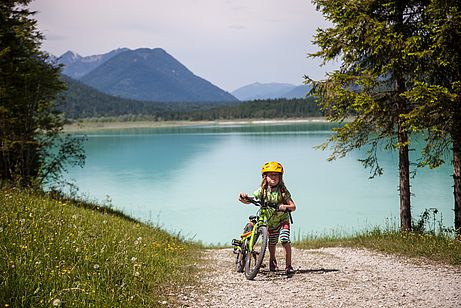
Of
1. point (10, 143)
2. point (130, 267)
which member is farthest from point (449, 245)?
point (10, 143)

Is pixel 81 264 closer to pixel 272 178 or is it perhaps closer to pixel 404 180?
pixel 272 178

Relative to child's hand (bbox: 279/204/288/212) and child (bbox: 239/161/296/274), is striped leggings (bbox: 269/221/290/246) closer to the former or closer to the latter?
child (bbox: 239/161/296/274)

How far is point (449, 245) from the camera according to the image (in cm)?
917

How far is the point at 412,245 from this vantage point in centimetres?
964

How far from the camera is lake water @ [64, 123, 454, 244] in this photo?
91.9ft

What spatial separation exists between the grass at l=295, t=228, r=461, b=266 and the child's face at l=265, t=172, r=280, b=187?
3508mm

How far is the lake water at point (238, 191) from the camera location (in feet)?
91.9

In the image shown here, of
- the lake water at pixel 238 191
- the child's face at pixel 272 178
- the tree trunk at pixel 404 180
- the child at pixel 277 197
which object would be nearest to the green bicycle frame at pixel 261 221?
the child at pixel 277 197

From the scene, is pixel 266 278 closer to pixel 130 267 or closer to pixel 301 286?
pixel 301 286

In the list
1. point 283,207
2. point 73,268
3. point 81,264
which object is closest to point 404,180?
point 283,207

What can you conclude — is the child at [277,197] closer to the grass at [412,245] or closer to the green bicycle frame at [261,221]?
the green bicycle frame at [261,221]

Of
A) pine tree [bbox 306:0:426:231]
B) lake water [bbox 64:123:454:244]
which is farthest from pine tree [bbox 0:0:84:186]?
pine tree [bbox 306:0:426:231]

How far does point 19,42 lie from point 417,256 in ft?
57.3

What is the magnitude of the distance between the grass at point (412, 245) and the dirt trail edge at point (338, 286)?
0.45 metres
